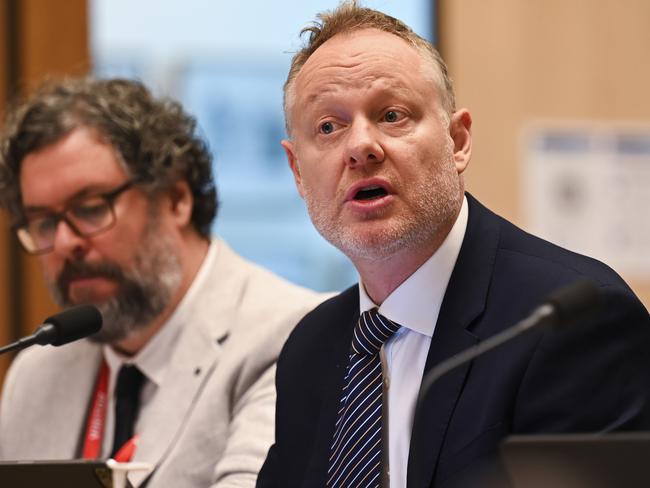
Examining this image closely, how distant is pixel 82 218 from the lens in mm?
2955

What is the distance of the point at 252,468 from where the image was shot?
2428mm

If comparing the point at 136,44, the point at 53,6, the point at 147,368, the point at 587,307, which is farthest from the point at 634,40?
the point at 587,307

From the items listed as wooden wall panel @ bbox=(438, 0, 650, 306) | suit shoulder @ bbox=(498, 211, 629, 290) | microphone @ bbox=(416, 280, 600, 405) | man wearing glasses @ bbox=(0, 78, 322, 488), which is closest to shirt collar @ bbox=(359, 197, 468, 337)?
suit shoulder @ bbox=(498, 211, 629, 290)

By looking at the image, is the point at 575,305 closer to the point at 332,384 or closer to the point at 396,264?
the point at 396,264

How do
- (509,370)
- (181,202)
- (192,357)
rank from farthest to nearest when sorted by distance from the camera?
(181,202)
(192,357)
(509,370)

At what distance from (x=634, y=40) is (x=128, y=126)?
2933 mm

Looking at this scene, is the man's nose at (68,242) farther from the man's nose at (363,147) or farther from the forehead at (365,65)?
the man's nose at (363,147)

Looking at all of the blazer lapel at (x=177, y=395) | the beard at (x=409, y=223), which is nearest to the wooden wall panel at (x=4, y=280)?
the blazer lapel at (x=177, y=395)

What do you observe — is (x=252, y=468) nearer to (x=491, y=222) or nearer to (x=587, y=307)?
(x=491, y=222)

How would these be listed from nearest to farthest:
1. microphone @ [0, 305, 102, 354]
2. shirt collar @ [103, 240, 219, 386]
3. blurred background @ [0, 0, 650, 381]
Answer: microphone @ [0, 305, 102, 354] → shirt collar @ [103, 240, 219, 386] → blurred background @ [0, 0, 650, 381]

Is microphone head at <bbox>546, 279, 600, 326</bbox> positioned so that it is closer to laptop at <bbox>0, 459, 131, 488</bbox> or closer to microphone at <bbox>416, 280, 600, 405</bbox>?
microphone at <bbox>416, 280, 600, 405</bbox>

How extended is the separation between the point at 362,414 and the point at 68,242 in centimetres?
125

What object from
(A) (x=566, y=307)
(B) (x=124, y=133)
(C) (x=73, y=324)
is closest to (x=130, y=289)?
(B) (x=124, y=133)

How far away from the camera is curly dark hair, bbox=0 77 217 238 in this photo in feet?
10.1
